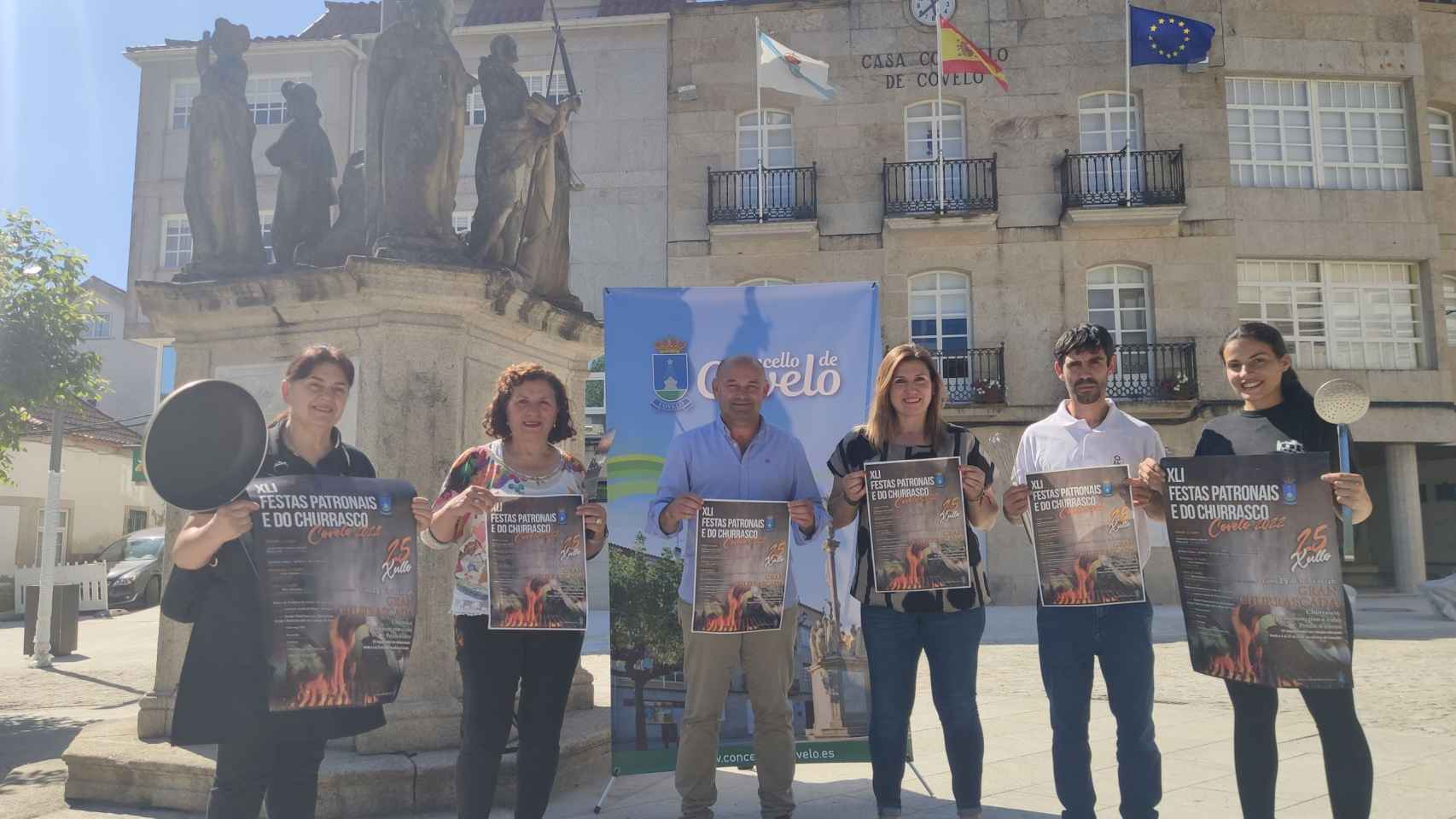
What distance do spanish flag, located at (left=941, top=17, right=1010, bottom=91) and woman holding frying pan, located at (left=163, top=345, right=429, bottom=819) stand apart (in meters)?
17.9

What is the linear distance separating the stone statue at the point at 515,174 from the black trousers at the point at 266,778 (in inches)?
109

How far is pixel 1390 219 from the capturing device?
2059 cm

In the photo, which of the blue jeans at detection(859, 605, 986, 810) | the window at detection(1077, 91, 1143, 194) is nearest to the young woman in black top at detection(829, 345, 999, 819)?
the blue jeans at detection(859, 605, 986, 810)

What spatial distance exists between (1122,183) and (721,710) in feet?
61.8

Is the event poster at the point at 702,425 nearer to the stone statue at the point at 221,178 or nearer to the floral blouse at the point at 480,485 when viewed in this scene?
the floral blouse at the point at 480,485

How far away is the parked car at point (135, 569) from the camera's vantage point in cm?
2038

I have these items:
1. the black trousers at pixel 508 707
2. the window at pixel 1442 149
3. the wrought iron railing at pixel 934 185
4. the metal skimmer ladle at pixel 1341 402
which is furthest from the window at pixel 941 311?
the black trousers at pixel 508 707

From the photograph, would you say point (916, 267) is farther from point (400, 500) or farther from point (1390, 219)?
point (400, 500)

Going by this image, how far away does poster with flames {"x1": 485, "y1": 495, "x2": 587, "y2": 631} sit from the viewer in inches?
145

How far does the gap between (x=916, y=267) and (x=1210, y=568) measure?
17583 millimetres

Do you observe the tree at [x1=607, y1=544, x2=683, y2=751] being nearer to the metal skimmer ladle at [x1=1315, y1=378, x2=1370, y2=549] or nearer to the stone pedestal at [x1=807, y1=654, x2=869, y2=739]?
the stone pedestal at [x1=807, y1=654, x2=869, y2=739]

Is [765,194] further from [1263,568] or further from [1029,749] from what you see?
[1263,568]

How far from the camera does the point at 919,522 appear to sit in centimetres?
392

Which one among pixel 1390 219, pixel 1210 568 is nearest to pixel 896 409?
pixel 1210 568
